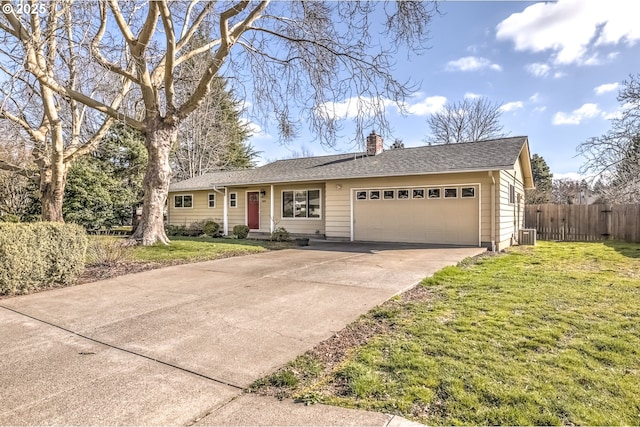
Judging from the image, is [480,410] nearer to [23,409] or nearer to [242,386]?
[242,386]

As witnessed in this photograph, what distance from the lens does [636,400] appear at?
2.49 meters

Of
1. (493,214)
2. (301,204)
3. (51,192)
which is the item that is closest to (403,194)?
(493,214)

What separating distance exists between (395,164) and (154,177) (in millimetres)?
8137

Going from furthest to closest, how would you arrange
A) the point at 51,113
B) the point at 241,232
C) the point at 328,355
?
the point at 241,232 → the point at 51,113 → the point at 328,355

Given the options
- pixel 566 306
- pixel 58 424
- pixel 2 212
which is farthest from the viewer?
pixel 2 212

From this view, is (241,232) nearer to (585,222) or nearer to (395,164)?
(395,164)

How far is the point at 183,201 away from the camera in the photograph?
1936 cm

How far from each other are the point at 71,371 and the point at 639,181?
19494 millimetres

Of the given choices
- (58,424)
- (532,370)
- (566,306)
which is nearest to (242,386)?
(58,424)

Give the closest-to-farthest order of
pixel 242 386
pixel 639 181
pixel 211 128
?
1. pixel 242 386
2. pixel 639 181
3. pixel 211 128

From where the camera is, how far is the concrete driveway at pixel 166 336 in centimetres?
251

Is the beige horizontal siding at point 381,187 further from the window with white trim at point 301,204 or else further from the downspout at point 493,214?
the window with white trim at point 301,204

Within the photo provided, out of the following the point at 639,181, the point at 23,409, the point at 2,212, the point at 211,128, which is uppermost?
the point at 211,128

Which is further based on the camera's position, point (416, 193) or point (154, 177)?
point (416, 193)
